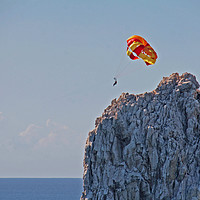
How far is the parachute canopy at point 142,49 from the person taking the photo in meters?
58.8

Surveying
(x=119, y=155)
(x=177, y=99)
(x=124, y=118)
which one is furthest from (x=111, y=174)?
(x=177, y=99)

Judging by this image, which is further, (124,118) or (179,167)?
(124,118)

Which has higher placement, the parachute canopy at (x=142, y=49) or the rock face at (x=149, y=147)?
the parachute canopy at (x=142, y=49)

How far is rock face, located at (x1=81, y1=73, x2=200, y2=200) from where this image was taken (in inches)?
2275

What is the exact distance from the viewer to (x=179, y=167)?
190ft

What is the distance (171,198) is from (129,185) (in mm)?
4838

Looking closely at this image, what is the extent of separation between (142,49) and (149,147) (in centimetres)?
1097

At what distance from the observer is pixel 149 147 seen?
194 ft

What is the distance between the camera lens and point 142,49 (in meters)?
58.9

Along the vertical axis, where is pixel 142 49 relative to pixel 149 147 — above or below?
above

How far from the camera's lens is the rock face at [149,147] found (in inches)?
2275

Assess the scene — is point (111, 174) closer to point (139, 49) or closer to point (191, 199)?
point (191, 199)

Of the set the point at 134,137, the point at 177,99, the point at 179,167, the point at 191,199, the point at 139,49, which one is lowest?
the point at 191,199

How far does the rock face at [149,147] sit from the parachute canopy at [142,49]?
4.97 m
